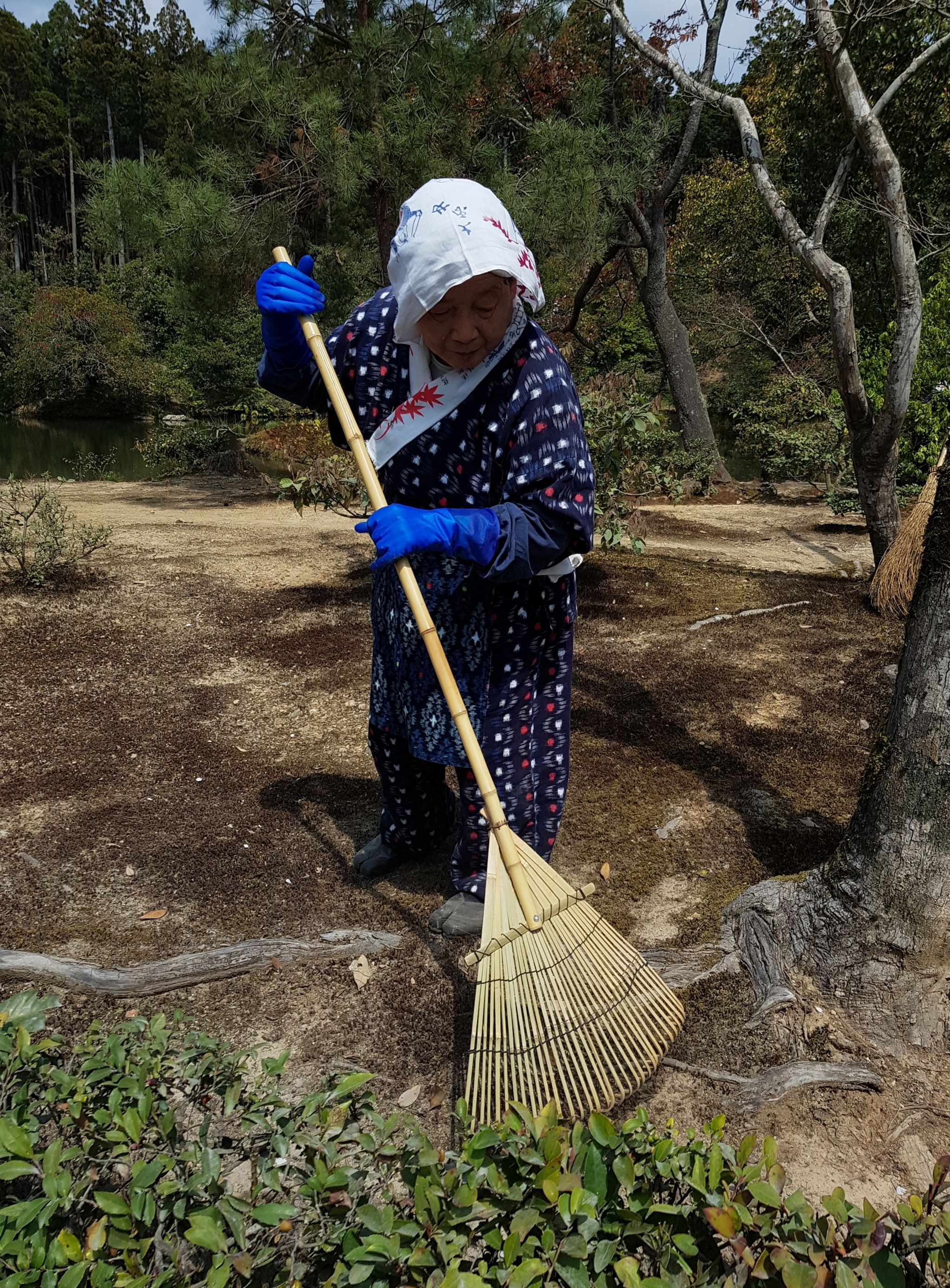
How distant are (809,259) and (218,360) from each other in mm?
16230

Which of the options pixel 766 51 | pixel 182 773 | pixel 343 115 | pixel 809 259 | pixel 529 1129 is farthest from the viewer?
pixel 766 51

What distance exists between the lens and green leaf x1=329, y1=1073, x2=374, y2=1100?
4.24 feet

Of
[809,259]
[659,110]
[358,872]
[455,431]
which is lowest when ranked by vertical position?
[358,872]

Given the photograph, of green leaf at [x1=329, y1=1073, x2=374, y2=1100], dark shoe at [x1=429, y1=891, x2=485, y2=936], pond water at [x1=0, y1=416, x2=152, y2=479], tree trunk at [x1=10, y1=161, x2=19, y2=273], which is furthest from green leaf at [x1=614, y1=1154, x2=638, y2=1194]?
tree trunk at [x1=10, y1=161, x2=19, y2=273]

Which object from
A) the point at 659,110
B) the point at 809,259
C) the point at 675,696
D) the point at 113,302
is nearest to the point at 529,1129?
the point at 675,696

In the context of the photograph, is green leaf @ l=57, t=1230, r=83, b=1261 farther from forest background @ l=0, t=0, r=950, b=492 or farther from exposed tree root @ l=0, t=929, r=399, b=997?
forest background @ l=0, t=0, r=950, b=492

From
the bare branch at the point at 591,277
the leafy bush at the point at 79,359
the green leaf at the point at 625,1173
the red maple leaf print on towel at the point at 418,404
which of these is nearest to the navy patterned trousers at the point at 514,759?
the red maple leaf print on towel at the point at 418,404

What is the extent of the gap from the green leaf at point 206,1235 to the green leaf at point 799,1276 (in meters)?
0.66

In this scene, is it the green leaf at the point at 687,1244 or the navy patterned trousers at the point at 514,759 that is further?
the navy patterned trousers at the point at 514,759

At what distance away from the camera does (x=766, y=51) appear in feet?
28.3

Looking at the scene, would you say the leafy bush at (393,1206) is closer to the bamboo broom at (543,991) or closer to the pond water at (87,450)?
the bamboo broom at (543,991)

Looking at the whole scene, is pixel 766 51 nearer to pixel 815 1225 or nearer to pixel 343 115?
pixel 343 115

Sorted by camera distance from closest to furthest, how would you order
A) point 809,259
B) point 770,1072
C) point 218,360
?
point 770,1072 → point 809,259 → point 218,360

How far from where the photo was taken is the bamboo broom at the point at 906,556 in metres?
3.61
